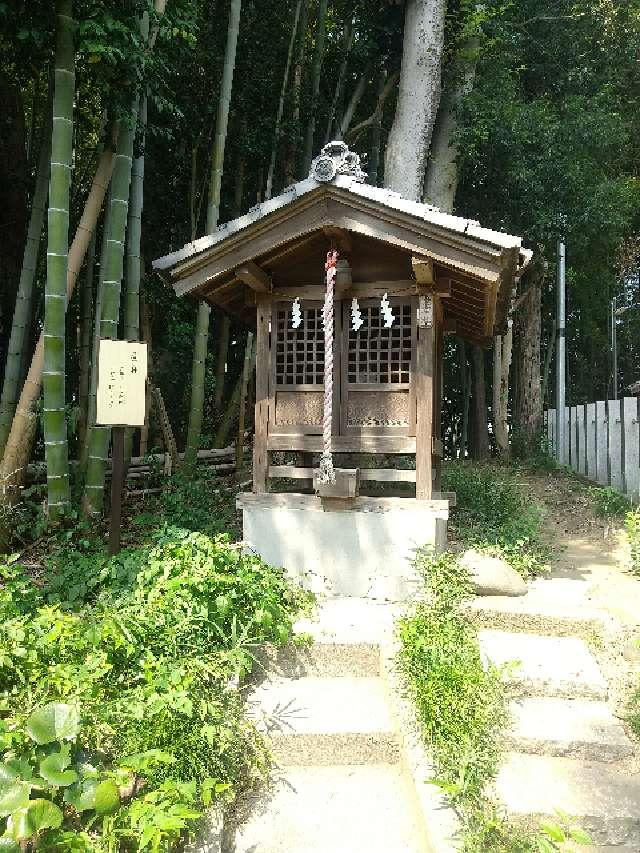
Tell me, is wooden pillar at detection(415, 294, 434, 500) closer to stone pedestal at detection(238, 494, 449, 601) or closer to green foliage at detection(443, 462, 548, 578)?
stone pedestal at detection(238, 494, 449, 601)

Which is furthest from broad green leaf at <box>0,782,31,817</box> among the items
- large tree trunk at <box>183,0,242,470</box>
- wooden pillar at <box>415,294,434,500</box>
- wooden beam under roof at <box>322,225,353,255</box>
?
large tree trunk at <box>183,0,242,470</box>

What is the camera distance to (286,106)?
33.9 ft

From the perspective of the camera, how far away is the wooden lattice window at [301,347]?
584 centimetres

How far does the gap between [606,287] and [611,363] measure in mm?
9495

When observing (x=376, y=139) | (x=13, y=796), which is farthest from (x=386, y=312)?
(x=376, y=139)

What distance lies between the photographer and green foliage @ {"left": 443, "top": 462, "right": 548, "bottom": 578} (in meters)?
6.23

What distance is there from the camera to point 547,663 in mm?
4250

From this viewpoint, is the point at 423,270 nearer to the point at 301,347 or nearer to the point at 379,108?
the point at 301,347

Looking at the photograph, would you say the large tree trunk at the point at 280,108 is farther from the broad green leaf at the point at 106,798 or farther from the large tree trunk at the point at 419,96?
the broad green leaf at the point at 106,798

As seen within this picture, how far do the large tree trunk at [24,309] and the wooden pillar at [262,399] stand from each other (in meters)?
2.72

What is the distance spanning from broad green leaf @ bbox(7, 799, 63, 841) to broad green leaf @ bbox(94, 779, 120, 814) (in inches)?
7.4

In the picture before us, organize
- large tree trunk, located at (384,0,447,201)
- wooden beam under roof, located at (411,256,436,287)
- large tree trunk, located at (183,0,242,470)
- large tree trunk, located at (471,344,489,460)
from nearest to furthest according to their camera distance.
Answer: wooden beam under roof, located at (411,256,436,287) → large tree trunk, located at (183,0,242,470) → large tree trunk, located at (384,0,447,201) → large tree trunk, located at (471,344,489,460)

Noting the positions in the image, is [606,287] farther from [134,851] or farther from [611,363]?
[134,851]

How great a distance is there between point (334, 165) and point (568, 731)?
425 cm
